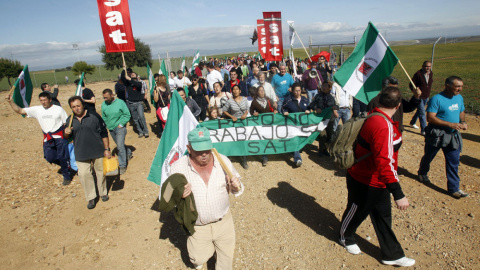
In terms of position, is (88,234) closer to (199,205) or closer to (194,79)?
(199,205)

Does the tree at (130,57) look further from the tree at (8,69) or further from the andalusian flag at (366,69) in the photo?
the andalusian flag at (366,69)

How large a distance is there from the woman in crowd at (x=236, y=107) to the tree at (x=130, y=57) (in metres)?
30.0

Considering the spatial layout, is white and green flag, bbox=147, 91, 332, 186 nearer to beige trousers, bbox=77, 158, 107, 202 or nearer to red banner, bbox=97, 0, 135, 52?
beige trousers, bbox=77, 158, 107, 202

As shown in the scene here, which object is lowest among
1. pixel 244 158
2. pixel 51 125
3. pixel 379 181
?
pixel 244 158

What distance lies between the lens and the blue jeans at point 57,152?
20.6 ft

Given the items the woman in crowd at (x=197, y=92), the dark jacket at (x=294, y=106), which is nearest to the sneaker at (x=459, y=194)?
the dark jacket at (x=294, y=106)

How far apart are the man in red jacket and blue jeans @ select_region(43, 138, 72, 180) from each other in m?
6.25

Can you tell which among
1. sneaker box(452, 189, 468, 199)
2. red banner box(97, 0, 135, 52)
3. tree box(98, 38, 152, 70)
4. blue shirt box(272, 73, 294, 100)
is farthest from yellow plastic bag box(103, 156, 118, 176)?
tree box(98, 38, 152, 70)

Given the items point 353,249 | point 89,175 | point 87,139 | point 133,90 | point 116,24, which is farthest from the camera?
point 133,90

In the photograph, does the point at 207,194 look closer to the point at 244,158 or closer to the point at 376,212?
the point at 376,212

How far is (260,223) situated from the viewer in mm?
4773

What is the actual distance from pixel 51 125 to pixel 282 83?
649 centimetres

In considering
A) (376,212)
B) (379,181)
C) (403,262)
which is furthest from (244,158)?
(403,262)

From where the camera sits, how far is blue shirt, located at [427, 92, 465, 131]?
4.85 meters
